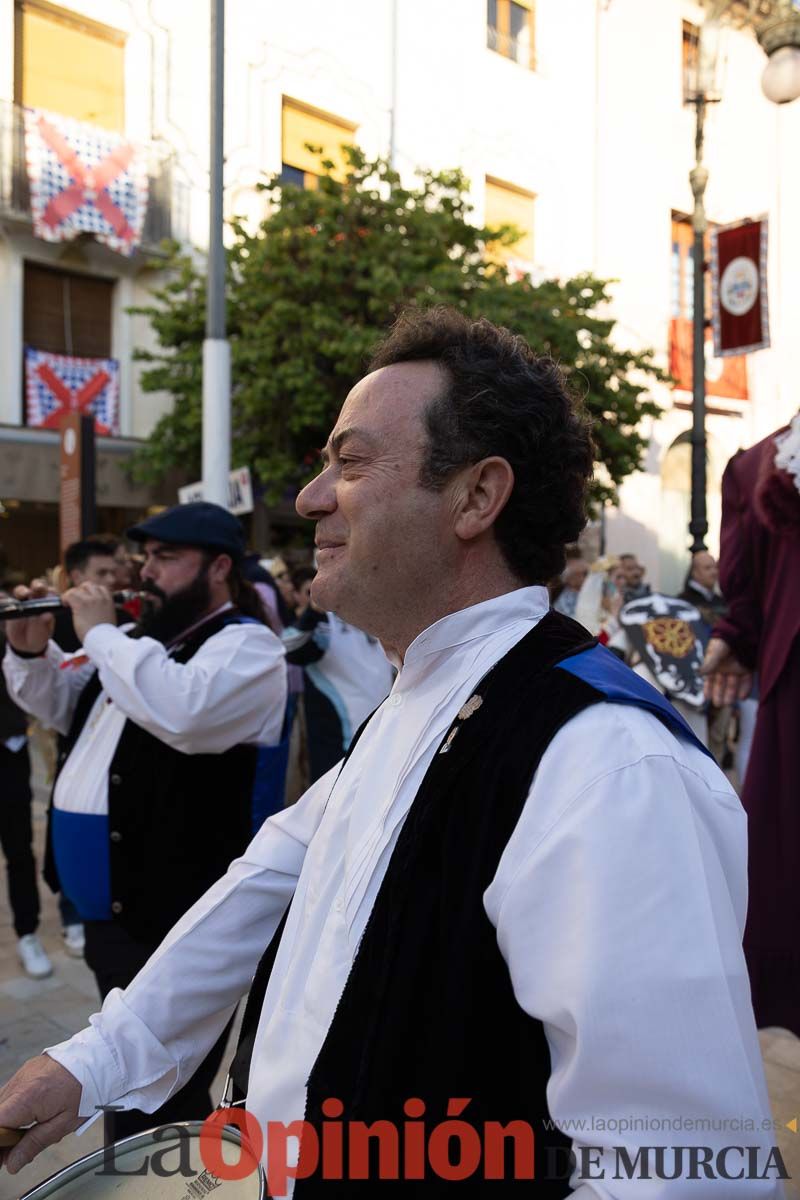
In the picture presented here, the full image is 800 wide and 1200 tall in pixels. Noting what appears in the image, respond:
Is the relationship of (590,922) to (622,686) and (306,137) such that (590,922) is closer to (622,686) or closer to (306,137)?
(622,686)

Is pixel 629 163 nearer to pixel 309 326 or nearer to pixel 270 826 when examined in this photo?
pixel 309 326

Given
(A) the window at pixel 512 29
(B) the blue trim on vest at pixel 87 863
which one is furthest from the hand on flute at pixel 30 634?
(A) the window at pixel 512 29

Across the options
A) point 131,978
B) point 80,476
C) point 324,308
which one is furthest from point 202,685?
point 324,308

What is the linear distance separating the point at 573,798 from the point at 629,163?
21364 millimetres

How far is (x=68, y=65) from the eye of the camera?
46.8ft

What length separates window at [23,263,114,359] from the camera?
1470cm

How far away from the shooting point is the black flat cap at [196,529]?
3.03 metres

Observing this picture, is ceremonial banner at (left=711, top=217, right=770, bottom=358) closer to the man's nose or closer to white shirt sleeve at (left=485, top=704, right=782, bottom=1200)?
the man's nose

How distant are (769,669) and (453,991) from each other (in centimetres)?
205

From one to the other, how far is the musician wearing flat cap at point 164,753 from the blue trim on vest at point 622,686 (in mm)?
1626

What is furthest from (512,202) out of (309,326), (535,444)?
(535,444)

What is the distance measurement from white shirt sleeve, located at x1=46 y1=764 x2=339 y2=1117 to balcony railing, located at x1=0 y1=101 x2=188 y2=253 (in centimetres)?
1455

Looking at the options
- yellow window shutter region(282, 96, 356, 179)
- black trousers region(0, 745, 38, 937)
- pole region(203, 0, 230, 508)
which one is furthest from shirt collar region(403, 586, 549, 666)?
yellow window shutter region(282, 96, 356, 179)

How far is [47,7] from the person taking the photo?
13.9 meters
